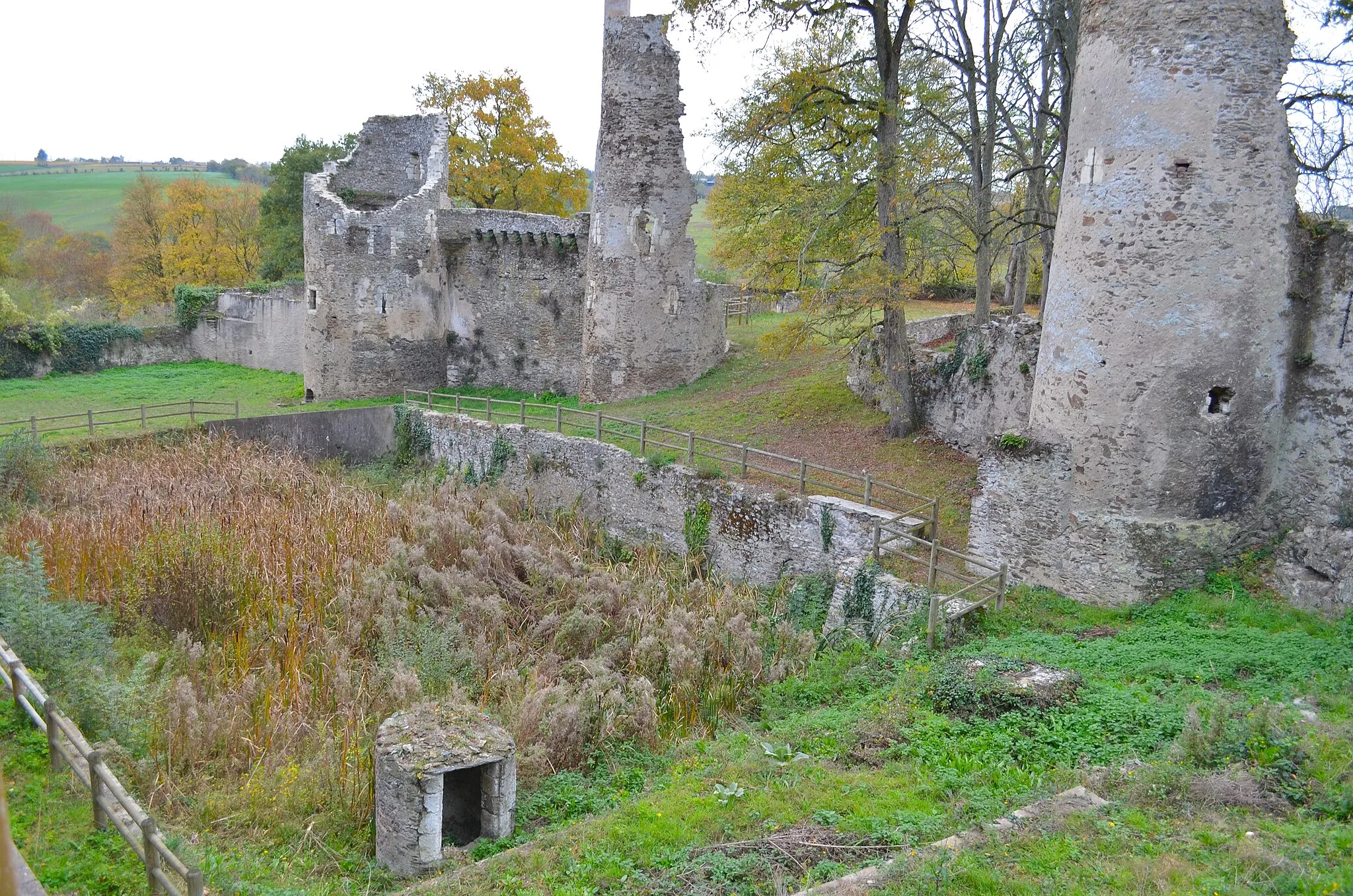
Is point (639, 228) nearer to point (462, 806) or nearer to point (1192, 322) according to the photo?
point (1192, 322)

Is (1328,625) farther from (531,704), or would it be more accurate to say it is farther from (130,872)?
(130,872)

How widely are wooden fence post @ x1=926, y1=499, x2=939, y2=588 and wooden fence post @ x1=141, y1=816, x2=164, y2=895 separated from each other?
830 cm

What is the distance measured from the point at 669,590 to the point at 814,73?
9.49m

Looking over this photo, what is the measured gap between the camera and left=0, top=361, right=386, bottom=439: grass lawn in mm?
22391

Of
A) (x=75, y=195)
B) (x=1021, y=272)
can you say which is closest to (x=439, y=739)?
(x=1021, y=272)

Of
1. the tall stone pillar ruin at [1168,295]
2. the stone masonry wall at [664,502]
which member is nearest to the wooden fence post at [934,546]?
the stone masonry wall at [664,502]

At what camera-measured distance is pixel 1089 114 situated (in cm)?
1095

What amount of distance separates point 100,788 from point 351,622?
570 cm

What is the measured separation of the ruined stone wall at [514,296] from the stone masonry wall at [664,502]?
385cm

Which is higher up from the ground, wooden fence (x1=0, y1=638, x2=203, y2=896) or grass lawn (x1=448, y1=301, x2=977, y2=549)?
grass lawn (x1=448, y1=301, x2=977, y2=549)

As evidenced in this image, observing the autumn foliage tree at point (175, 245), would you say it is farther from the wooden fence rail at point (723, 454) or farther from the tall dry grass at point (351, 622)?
the tall dry grass at point (351, 622)

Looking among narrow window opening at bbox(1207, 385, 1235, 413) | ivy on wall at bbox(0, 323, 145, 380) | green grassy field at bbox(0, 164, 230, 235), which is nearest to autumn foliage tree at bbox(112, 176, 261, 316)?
ivy on wall at bbox(0, 323, 145, 380)

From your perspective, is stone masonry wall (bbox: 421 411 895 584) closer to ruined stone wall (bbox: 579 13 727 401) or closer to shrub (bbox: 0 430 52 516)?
ruined stone wall (bbox: 579 13 727 401)

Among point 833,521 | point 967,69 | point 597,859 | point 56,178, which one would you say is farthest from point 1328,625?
point 56,178
